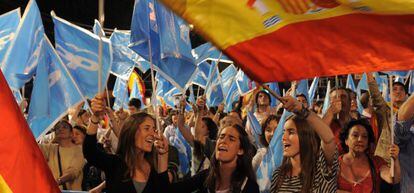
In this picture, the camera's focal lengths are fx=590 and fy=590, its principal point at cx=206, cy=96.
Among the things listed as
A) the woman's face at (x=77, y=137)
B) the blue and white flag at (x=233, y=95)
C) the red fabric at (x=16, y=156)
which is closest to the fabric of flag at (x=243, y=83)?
the blue and white flag at (x=233, y=95)

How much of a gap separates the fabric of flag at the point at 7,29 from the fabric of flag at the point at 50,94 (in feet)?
1.41

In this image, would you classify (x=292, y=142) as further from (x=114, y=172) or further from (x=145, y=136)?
(x=114, y=172)

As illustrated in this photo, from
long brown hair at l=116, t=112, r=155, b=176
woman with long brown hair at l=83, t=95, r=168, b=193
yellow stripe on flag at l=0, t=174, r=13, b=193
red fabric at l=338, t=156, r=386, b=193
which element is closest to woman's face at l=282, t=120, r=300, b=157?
red fabric at l=338, t=156, r=386, b=193

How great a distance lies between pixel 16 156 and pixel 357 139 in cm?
268

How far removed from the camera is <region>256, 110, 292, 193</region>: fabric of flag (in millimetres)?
4723

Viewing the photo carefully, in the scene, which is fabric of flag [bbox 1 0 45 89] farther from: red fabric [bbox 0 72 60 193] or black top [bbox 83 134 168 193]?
red fabric [bbox 0 72 60 193]

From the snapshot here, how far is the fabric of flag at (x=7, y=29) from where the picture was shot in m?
6.80

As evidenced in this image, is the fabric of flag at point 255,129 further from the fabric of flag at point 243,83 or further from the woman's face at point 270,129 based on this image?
the fabric of flag at point 243,83

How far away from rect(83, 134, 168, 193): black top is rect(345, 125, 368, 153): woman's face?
4.58 feet

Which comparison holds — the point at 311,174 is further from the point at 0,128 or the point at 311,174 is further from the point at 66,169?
the point at 66,169

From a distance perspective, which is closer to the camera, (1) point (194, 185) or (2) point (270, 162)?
(1) point (194, 185)

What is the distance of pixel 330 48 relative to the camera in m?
3.30

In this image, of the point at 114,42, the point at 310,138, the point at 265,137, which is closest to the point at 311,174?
the point at 310,138

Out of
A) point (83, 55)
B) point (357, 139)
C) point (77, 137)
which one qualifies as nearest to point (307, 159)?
point (357, 139)
